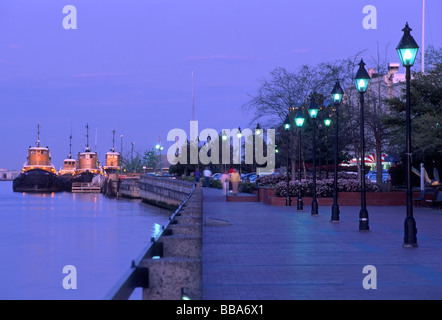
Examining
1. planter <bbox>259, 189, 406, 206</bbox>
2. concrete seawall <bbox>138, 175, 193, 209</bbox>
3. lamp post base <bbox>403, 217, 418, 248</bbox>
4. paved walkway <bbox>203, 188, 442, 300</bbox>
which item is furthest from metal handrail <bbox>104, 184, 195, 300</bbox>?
concrete seawall <bbox>138, 175, 193, 209</bbox>

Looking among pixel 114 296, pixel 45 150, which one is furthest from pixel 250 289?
pixel 45 150

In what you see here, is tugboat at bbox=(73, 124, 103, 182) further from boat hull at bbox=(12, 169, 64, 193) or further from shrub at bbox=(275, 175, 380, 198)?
shrub at bbox=(275, 175, 380, 198)

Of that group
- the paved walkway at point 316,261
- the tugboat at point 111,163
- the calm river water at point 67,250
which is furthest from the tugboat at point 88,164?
the paved walkway at point 316,261

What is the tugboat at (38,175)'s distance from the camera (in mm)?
112438

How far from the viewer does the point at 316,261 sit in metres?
12.7

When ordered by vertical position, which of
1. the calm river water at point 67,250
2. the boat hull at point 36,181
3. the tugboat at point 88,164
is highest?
the tugboat at point 88,164

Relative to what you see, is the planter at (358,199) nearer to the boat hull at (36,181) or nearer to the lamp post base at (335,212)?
the lamp post base at (335,212)

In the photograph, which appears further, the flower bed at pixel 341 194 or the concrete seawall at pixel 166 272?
the flower bed at pixel 341 194

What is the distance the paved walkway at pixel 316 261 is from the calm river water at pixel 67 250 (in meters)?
→ 4.81

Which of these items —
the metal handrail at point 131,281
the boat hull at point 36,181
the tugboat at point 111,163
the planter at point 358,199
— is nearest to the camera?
the metal handrail at point 131,281

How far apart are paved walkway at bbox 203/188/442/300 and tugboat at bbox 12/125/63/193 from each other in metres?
95.9

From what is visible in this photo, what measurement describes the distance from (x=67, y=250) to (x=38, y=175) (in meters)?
84.1

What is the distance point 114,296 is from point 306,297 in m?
3.93

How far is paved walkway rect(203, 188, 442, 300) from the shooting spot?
945 cm
